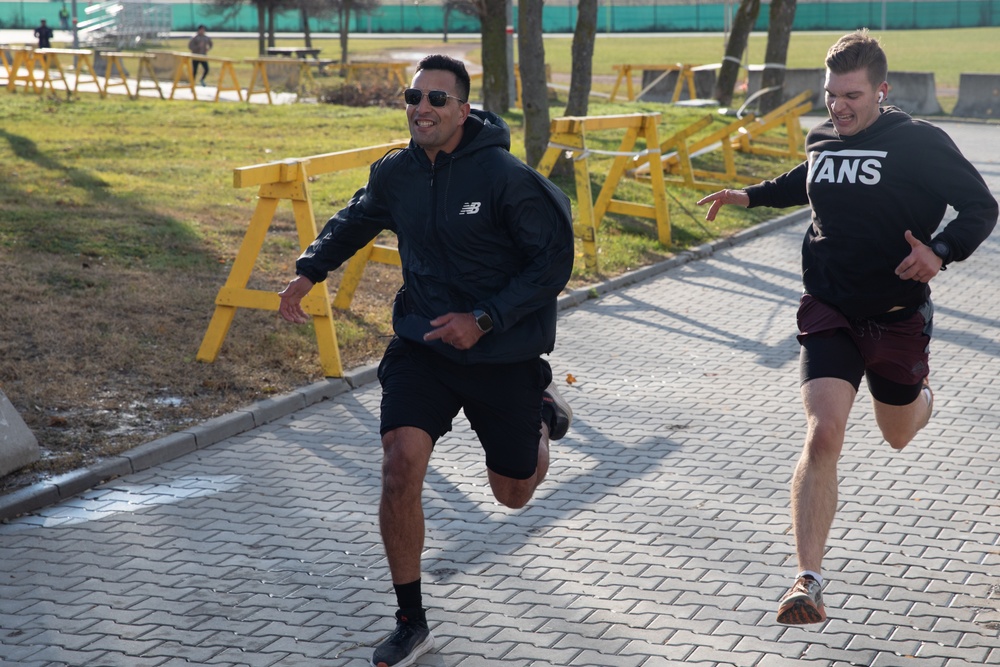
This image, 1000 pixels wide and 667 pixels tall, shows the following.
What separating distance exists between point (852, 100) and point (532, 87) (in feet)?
33.7

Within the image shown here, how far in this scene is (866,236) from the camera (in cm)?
471

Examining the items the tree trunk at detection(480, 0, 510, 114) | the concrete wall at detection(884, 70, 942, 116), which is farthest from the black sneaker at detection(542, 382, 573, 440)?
the concrete wall at detection(884, 70, 942, 116)

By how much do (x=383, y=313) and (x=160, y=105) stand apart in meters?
18.6

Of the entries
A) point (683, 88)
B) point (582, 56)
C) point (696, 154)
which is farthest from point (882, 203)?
point (683, 88)

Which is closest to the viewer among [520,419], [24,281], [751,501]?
[520,419]

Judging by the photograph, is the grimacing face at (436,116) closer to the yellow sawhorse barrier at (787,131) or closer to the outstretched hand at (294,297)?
the outstretched hand at (294,297)

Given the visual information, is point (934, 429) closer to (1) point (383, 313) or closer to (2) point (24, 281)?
(1) point (383, 313)

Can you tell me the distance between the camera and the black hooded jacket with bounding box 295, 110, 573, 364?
4.34 metres

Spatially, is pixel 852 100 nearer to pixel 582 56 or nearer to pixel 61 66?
pixel 582 56

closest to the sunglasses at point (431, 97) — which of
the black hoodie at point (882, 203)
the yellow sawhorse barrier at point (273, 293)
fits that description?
the black hoodie at point (882, 203)

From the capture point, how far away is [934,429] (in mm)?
7023

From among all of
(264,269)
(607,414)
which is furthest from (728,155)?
(607,414)

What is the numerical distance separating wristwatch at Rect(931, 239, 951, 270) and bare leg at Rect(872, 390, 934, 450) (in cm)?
95

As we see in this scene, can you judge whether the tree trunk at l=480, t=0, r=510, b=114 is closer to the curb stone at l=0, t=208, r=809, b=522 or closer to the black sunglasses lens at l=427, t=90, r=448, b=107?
the curb stone at l=0, t=208, r=809, b=522
